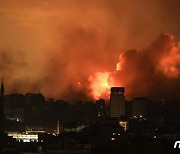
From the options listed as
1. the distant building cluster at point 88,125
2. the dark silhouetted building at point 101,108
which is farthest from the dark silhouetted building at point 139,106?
the dark silhouetted building at point 101,108

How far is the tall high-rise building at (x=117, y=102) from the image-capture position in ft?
176

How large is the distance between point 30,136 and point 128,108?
36.1 feet

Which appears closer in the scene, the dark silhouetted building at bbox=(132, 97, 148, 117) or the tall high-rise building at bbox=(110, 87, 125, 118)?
the tall high-rise building at bbox=(110, 87, 125, 118)

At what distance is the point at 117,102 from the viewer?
5512cm

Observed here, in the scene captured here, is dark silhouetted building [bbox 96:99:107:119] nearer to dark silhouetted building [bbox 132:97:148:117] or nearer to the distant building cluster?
the distant building cluster

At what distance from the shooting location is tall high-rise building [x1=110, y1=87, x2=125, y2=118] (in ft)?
176

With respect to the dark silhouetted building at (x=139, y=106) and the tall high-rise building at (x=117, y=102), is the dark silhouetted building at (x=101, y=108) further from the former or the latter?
the dark silhouetted building at (x=139, y=106)

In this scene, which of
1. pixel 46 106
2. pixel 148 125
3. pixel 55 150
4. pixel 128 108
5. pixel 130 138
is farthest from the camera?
pixel 46 106

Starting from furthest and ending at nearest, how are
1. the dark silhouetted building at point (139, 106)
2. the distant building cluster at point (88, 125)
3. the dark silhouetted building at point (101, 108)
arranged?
the dark silhouetted building at point (101, 108) < the dark silhouetted building at point (139, 106) < the distant building cluster at point (88, 125)

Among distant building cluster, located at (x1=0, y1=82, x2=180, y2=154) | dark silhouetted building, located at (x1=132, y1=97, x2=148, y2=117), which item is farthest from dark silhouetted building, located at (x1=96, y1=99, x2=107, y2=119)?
dark silhouetted building, located at (x1=132, y1=97, x2=148, y2=117)

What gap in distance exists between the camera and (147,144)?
Result: 3350 cm

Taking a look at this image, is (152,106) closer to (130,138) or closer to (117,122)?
(117,122)

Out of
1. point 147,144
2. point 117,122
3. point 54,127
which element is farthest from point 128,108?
point 147,144

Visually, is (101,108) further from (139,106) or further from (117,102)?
(139,106)
